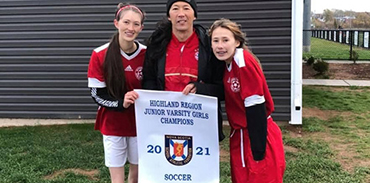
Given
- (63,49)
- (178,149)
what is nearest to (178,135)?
(178,149)

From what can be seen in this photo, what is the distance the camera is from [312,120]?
6.75 meters

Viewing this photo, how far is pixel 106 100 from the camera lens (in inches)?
113

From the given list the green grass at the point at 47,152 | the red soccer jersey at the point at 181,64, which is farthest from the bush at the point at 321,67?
the red soccer jersey at the point at 181,64

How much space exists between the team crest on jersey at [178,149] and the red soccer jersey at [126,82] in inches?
16.4

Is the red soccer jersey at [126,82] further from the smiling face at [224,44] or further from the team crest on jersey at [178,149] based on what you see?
the smiling face at [224,44]

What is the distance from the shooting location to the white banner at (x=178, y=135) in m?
2.69

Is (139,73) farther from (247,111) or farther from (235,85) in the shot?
(247,111)

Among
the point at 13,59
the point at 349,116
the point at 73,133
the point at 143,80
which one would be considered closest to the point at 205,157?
the point at 143,80

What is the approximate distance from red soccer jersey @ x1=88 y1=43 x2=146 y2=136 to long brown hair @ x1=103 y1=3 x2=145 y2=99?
43mm

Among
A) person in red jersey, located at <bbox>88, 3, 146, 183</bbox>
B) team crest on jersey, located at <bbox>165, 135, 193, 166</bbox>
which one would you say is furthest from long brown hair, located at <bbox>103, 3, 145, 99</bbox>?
team crest on jersey, located at <bbox>165, 135, 193, 166</bbox>

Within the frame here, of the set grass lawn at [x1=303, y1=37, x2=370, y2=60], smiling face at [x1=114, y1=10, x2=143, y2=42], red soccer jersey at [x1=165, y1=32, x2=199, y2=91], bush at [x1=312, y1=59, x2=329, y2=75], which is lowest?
grass lawn at [x1=303, y1=37, x2=370, y2=60]

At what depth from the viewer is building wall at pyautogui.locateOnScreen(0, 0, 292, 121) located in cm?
657

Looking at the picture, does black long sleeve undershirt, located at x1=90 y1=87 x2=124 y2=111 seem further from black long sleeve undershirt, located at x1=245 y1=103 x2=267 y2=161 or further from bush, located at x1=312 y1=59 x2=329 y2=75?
bush, located at x1=312 y1=59 x2=329 y2=75

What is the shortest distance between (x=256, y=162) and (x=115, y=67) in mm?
1200
